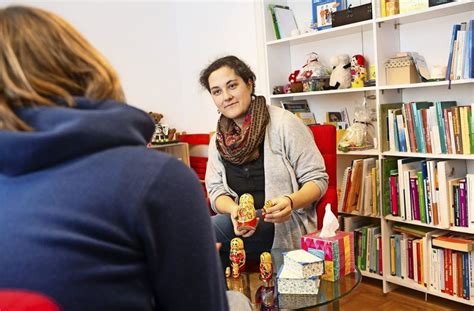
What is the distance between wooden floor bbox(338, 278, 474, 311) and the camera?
2.38m

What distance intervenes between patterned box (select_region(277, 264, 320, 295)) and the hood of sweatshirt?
3.04 feet

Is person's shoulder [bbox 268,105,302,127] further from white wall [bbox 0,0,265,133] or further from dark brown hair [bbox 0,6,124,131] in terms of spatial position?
dark brown hair [bbox 0,6,124,131]

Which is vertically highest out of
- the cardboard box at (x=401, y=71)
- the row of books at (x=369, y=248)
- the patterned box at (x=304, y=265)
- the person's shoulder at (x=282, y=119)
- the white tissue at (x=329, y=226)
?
the cardboard box at (x=401, y=71)

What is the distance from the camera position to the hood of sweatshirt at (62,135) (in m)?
0.63

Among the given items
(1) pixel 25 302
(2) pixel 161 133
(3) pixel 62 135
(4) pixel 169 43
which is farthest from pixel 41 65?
(4) pixel 169 43

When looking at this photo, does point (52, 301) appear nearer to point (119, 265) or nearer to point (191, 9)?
point (119, 265)

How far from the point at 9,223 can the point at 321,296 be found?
1.05 meters

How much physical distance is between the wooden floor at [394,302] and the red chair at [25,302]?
81.0 inches

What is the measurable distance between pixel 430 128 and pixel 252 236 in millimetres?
1066

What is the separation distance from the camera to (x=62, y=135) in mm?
622

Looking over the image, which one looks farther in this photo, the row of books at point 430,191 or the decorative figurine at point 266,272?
the row of books at point 430,191

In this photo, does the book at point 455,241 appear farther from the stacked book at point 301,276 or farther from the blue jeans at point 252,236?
the stacked book at point 301,276

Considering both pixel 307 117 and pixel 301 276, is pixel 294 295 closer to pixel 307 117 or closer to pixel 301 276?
pixel 301 276

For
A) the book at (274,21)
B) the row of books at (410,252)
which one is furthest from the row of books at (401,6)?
the row of books at (410,252)
